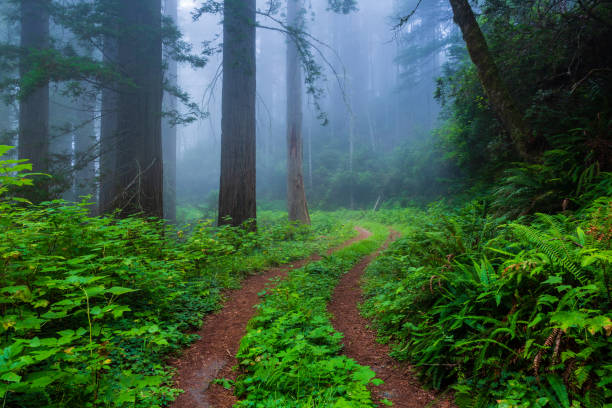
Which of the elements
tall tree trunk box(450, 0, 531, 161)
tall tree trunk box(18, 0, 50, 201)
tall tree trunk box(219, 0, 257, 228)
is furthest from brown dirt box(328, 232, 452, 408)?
tall tree trunk box(18, 0, 50, 201)

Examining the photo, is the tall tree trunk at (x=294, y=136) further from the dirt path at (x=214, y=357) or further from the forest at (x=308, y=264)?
the dirt path at (x=214, y=357)

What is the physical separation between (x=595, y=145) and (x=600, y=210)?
2.50 m

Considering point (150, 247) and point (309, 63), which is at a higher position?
point (309, 63)

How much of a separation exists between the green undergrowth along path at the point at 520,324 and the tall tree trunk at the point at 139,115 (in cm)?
604

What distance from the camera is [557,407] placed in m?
1.83

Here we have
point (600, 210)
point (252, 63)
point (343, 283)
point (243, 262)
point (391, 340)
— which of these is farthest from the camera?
point (252, 63)

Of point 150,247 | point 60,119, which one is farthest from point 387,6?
point 150,247

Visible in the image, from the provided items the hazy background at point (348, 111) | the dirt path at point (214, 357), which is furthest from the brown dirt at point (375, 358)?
the hazy background at point (348, 111)

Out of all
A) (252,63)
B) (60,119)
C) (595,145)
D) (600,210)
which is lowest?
(600,210)

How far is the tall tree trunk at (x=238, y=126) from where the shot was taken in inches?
311

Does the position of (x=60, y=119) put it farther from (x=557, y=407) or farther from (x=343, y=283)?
(x=557, y=407)

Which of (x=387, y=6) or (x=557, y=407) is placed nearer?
(x=557, y=407)

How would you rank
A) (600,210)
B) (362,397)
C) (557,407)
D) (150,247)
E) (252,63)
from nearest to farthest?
1. (557,407)
2. (362,397)
3. (600,210)
4. (150,247)
5. (252,63)

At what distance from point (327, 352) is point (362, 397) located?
2.75ft
